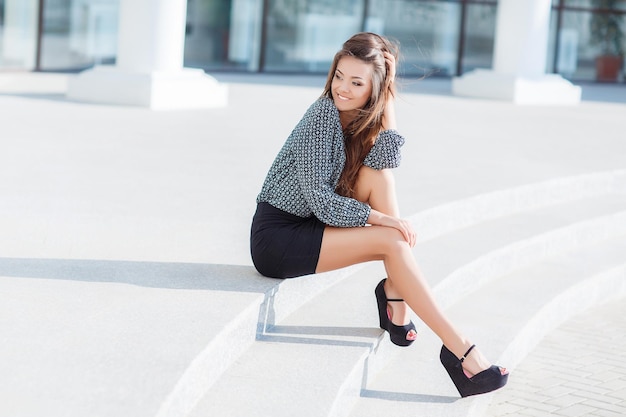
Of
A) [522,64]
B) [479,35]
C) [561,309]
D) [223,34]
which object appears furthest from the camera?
[479,35]

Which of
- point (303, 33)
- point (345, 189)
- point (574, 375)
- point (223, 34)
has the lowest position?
point (574, 375)

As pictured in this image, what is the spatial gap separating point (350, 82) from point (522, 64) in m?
A: 9.92

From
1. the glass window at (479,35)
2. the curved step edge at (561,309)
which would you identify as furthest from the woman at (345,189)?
the glass window at (479,35)

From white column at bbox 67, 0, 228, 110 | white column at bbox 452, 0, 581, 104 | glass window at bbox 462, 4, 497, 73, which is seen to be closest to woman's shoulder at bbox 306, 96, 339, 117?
white column at bbox 67, 0, 228, 110

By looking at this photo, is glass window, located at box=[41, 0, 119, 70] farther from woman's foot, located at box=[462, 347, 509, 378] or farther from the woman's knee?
woman's foot, located at box=[462, 347, 509, 378]

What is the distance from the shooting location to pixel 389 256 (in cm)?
394

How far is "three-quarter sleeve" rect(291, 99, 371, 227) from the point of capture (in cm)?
403

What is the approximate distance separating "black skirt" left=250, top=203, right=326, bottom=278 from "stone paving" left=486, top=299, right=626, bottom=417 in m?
1.02

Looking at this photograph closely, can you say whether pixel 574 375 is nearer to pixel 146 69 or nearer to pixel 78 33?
pixel 146 69

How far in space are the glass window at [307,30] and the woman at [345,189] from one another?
11.5 m

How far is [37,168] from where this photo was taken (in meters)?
6.21

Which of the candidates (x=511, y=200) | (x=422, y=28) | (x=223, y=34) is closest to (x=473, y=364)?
(x=511, y=200)

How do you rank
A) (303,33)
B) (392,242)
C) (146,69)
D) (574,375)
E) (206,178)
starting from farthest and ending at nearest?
1. (303,33)
2. (146,69)
3. (206,178)
4. (574,375)
5. (392,242)

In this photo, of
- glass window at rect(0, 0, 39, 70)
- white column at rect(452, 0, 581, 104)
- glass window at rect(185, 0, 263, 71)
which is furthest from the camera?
glass window at rect(185, 0, 263, 71)
